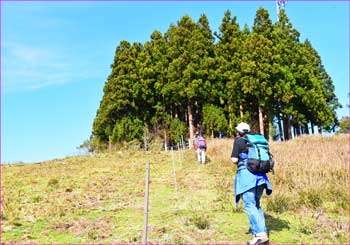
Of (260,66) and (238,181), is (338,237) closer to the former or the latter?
(238,181)

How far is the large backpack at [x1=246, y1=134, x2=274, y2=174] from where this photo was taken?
5.64m

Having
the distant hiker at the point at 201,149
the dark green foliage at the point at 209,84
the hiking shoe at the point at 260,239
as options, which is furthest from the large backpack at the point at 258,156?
the dark green foliage at the point at 209,84

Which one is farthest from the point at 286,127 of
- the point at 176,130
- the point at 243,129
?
the point at 243,129

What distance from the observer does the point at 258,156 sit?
5680 mm

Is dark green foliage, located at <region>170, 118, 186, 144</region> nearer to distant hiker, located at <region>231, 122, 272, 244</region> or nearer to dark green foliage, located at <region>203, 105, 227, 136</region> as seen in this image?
dark green foliage, located at <region>203, 105, 227, 136</region>

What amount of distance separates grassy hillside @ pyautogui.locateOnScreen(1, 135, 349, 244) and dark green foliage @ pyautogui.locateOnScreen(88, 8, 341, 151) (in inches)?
647

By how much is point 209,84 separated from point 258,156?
25.0 meters

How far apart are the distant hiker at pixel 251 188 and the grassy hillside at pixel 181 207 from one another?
46 cm

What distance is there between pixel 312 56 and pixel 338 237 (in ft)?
114

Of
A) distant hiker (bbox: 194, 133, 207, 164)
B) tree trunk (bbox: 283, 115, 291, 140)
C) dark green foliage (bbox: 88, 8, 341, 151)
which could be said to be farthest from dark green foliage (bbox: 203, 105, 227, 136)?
distant hiker (bbox: 194, 133, 207, 164)

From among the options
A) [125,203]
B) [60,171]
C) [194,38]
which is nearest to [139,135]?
[194,38]

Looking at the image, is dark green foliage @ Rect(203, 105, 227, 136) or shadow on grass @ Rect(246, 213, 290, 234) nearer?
shadow on grass @ Rect(246, 213, 290, 234)

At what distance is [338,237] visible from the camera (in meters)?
5.98

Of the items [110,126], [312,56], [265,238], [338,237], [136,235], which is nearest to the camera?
[265,238]
